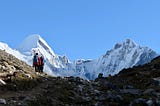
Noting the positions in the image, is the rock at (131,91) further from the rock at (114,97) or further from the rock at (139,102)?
the rock at (139,102)

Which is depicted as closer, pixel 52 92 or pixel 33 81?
pixel 52 92

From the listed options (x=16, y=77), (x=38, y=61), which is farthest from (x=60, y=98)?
(x=38, y=61)

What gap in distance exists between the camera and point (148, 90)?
36.4 m

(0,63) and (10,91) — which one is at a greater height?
(0,63)

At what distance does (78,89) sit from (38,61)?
619 inches

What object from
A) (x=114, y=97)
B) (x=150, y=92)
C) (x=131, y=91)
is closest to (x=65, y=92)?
(x=114, y=97)

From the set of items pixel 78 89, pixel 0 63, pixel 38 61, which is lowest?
pixel 78 89

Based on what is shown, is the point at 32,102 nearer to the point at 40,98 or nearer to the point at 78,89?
the point at 40,98

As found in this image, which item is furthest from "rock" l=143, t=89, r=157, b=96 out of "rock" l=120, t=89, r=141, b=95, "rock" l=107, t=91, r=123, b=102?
"rock" l=107, t=91, r=123, b=102

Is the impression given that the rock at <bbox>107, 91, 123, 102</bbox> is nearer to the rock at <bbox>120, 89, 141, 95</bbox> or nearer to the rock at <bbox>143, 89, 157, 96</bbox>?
the rock at <bbox>120, 89, 141, 95</bbox>

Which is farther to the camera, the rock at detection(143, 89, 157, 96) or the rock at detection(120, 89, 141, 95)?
the rock at detection(120, 89, 141, 95)

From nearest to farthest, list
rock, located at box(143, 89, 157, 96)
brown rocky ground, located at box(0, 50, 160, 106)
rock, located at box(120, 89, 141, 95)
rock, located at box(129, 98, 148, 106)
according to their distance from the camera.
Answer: brown rocky ground, located at box(0, 50, 160, 106) < rock, located at box(129, 98, 148, 106) < rock, located at box(143, 89, 157, 96) < rock, located at box(120, 89, 141, 95)

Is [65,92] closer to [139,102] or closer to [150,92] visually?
[139,102]

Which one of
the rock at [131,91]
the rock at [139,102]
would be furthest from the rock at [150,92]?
the rock at [139,102]
